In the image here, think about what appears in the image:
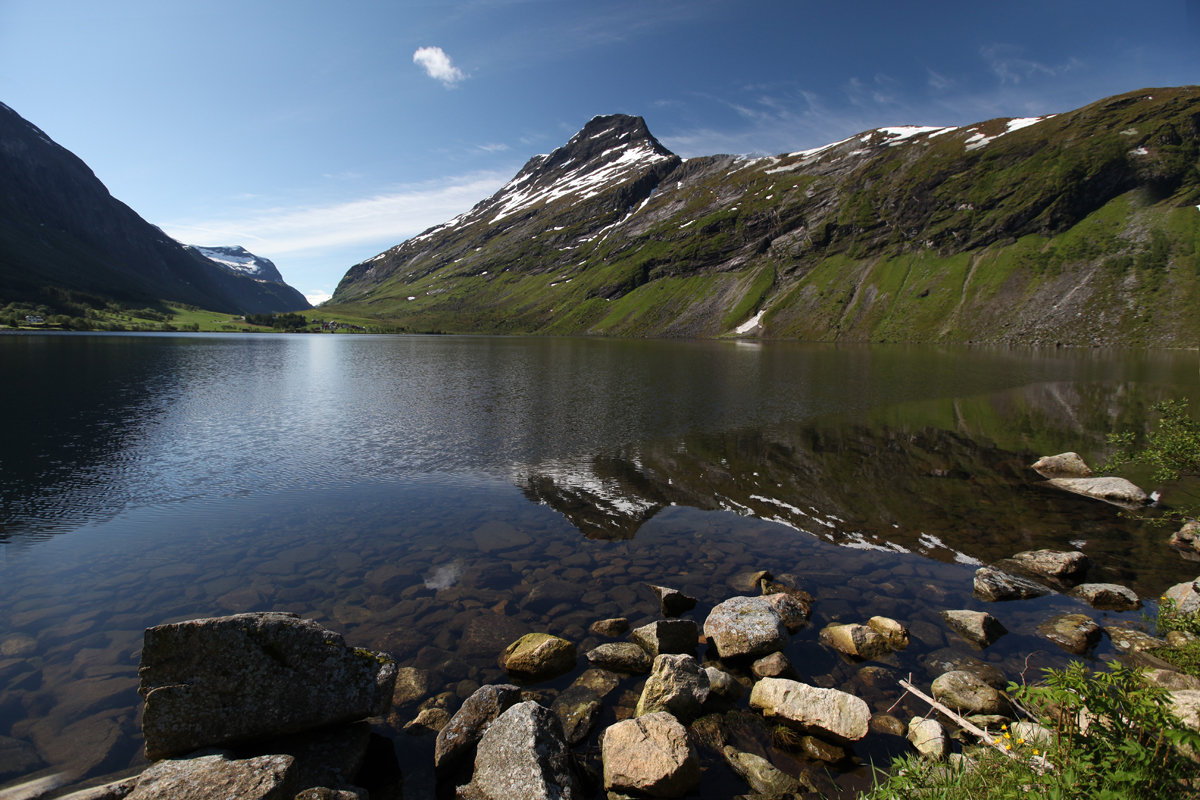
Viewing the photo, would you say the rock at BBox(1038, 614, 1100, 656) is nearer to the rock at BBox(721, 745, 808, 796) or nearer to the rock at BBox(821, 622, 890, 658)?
the rock at BBox(821, 622, 890, 658)

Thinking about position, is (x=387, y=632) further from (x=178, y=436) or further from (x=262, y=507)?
(x=178, y=436)

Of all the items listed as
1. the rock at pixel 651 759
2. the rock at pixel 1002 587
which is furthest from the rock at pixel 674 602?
the rock at pixel 1002 587

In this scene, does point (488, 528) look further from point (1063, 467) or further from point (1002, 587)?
point (1063, 467)

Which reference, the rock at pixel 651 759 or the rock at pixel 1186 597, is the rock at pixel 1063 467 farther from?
the rock at pixel 651 759

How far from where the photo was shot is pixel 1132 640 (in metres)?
14.5

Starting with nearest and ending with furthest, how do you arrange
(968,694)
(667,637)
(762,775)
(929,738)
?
(762,775)
(929,738)
(968,694)
(667,637)

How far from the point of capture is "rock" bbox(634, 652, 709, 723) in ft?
38.1

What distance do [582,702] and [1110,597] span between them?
58.0ft

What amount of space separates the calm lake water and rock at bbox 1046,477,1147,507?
185cm

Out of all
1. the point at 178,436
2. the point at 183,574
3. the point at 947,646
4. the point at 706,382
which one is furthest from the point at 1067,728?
the point at 706,382

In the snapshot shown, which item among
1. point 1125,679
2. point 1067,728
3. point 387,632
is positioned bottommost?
point 387,632

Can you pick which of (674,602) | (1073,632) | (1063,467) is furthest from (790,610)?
(1063,467)

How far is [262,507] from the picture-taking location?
987 inches

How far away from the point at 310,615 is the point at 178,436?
3115 cm
